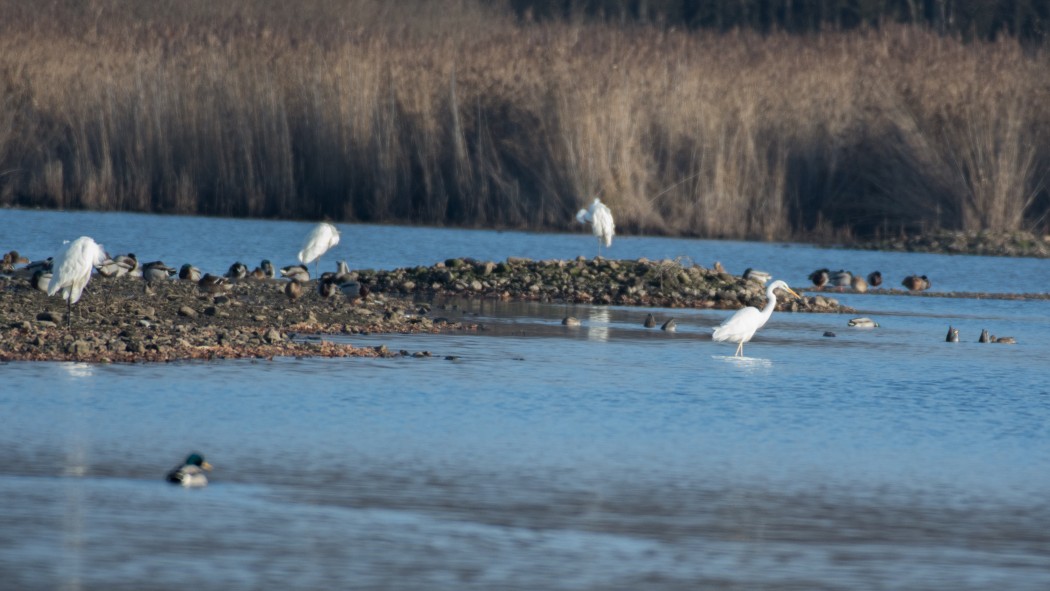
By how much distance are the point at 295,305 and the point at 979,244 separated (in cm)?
1466

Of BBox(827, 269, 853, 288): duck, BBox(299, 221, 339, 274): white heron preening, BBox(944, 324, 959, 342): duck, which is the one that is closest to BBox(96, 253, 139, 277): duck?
BBox(299, 221, 339, 274): white heron preening

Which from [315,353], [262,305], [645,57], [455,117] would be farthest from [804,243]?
[315,353]

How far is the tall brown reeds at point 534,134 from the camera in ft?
91.4

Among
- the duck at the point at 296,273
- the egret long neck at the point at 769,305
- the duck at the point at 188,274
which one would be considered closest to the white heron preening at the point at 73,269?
the duck at the point at 188,274

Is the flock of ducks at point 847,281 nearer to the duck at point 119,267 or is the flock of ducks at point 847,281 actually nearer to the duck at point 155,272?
the duck at point 155,272

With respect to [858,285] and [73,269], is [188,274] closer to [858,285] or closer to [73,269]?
[73,269]

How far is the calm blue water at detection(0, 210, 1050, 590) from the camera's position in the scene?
652 cm

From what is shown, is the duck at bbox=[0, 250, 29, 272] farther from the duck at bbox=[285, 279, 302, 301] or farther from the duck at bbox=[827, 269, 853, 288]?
the duck at bbox=[827, 269, 853, 288]

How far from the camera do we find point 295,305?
16.6 meters

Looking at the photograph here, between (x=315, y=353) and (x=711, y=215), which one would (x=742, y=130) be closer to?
(x=711, y=215)

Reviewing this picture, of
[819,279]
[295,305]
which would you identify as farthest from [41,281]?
[819,279]

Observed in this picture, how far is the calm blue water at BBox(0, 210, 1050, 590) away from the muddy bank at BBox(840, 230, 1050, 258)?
1233cm

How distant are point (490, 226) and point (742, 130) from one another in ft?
15.0

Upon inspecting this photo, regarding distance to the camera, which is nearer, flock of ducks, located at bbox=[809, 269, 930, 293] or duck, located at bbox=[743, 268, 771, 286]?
duck, located at bbox=[743, 268, 771, 286]
